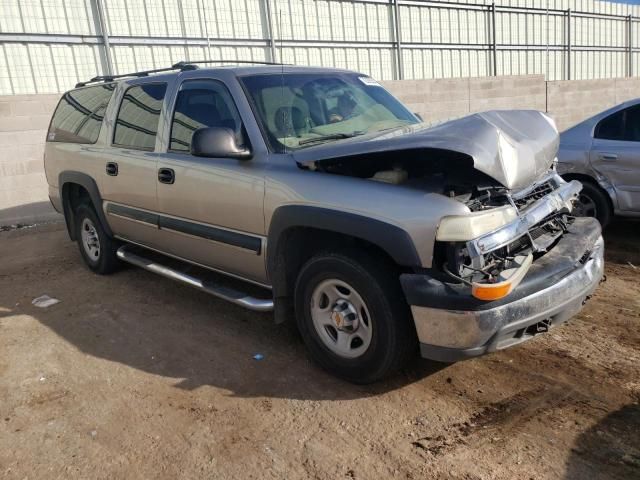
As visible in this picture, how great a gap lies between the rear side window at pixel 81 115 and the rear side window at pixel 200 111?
1.39 meters

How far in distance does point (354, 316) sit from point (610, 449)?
1.47m

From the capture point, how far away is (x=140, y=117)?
194 inches

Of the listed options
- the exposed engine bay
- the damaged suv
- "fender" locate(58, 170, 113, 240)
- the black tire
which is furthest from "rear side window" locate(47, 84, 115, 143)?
the exposed engine bay

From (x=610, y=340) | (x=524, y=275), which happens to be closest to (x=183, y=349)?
(x=524, y=275)

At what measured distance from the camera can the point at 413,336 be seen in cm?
319

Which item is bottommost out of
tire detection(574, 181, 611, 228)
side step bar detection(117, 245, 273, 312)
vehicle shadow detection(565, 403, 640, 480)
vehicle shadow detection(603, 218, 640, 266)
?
vehicle shadow detection(603, 218, 640, 266)

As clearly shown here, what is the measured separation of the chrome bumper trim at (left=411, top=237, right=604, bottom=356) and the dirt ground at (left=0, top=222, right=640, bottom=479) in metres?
0.47

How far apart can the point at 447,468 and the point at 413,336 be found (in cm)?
74

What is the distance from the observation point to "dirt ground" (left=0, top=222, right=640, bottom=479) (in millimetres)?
2795

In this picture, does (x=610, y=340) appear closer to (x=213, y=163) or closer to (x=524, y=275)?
(x=524, y=275)

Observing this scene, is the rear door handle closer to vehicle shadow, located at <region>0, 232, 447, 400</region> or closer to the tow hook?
vehicle shadow, located at <region>0, 232, 447, 400</region>

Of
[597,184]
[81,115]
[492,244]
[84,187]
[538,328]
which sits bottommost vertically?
[538,328]

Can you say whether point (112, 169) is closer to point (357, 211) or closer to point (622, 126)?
point (357, 211)

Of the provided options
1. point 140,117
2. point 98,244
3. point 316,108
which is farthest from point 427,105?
point 316,108
